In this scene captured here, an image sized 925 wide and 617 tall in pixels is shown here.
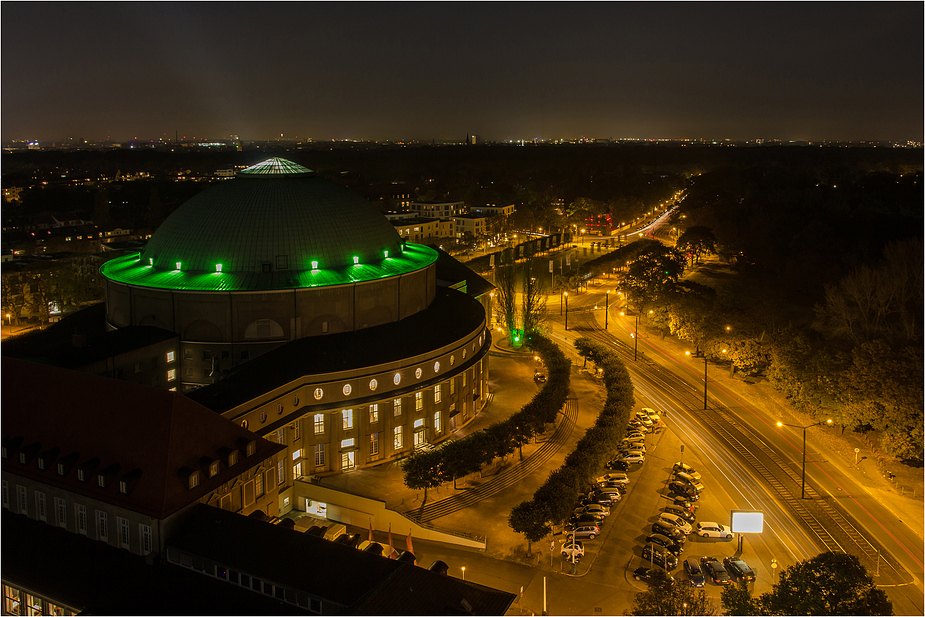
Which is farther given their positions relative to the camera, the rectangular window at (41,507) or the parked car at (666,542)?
the parked car at (666,542)

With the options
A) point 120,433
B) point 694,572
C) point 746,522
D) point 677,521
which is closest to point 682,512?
point 677,521

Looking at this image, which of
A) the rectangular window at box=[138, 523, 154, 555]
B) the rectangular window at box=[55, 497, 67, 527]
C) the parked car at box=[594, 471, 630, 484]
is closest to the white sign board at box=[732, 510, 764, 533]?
the parked car at box=[594, 471, 630, 484]

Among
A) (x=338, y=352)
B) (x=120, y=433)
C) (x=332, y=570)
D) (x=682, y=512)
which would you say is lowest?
(x=682, y=512)

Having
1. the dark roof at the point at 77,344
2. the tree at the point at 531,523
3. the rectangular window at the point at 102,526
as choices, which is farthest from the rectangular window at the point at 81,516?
the tree at the point at 531,523

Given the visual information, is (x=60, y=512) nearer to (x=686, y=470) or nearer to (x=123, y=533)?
(x=123, y=533)

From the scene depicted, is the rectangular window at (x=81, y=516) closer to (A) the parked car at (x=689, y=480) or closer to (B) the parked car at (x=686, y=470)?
(A) the parked car at (x=689, y=480)

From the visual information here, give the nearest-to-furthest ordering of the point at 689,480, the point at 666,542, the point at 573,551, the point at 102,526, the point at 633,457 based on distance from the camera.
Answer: the point at 102,526, the point at 573,551, the point at 666,542, the point at 689,480, the point at 633,457

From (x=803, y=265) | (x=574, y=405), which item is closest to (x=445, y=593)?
(x=574, y=405)
